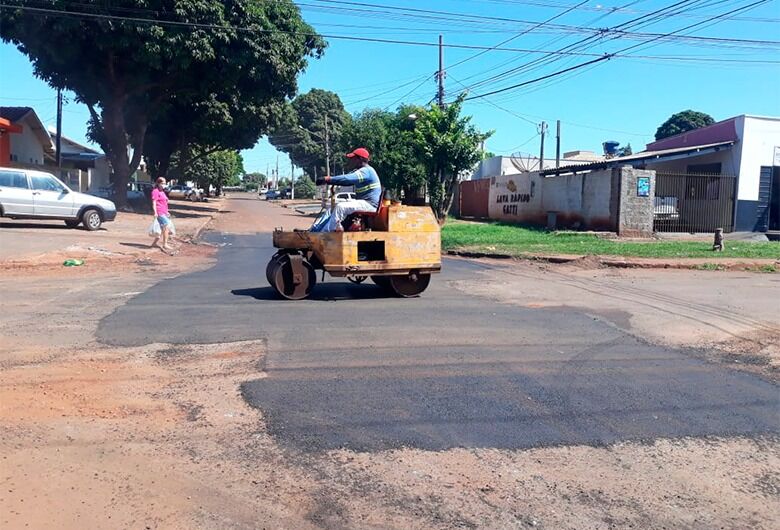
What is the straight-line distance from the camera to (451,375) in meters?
6.27

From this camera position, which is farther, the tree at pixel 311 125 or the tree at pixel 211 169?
the tree at pixel 311 125

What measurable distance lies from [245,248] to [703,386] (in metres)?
A: 15.3

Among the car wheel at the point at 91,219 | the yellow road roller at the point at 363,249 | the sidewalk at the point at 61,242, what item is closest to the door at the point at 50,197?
the car wheel at the point at 91,219

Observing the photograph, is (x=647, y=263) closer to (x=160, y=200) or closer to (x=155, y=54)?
(x=160, y=200)

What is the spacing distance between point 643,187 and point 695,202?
3.76 m

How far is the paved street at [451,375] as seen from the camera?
5.00 m

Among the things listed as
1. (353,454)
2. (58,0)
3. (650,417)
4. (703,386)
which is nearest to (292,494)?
(353,454)

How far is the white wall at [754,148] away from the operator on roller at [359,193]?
20.4 meters

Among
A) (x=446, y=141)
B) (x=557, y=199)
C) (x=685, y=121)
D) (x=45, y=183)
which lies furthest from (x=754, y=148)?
(x=685, y=121)

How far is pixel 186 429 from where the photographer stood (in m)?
4.84

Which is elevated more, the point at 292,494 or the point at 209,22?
the point at 209,22

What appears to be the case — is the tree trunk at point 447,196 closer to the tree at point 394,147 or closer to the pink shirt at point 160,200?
the tree at point 394,147

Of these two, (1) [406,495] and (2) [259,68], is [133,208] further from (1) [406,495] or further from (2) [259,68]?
(1) [406,495]

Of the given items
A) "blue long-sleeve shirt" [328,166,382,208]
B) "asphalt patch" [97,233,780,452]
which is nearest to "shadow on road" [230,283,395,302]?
"asphalt patch" [97,233,780,452]
